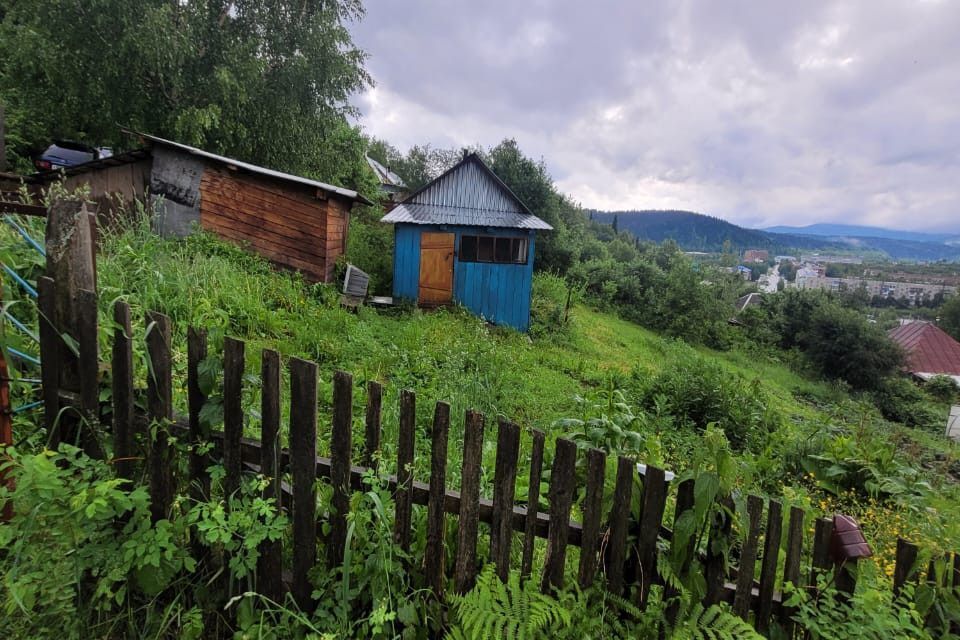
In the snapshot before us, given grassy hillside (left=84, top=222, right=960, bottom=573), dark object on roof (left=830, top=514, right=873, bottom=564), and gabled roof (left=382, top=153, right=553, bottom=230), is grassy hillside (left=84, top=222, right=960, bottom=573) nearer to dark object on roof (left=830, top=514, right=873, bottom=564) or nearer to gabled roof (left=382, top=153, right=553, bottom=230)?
dark object on roof (left=830, top=514, right=873, bottom=564)

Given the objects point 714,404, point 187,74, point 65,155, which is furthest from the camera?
point 187,74

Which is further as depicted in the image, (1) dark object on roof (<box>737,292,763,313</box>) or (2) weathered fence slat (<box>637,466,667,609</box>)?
(1) dark object on roof (<box>737,292,763,313</box>)

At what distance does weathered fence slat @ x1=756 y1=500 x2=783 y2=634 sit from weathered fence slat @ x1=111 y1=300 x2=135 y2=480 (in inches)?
99.9

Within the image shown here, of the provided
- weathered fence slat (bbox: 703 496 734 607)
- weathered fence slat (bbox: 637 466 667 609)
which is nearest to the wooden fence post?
weathered fence slat (bbox: 637 466 667 609)

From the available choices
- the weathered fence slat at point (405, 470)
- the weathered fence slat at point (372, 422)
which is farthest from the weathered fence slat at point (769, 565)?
the weathered fence slat at point (372, 422)

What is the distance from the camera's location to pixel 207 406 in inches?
64.5

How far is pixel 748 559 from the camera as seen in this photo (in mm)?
1629

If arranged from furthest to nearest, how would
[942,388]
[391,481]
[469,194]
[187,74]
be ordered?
1. [942,388]
2. [187,74]
3. [469,194]
4. [391,481]

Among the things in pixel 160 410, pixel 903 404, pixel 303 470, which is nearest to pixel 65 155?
pixel 160 410

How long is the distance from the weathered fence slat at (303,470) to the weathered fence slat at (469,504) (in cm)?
57

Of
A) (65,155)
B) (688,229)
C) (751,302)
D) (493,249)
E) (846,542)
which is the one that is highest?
(688,229)

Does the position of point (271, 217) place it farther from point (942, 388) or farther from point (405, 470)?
point (942, 388)

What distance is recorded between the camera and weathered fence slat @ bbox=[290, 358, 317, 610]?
5.10ft

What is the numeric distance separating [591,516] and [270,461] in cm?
125
